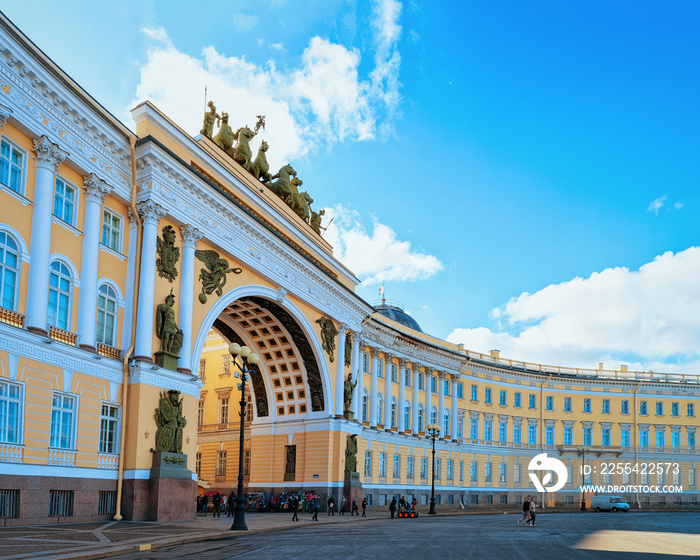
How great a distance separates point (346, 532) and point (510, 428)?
50553 mm

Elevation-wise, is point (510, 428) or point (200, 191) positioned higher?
point (200, 191)

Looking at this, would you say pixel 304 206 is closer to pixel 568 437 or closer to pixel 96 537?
pixel 96 537

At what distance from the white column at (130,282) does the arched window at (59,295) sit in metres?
3.02

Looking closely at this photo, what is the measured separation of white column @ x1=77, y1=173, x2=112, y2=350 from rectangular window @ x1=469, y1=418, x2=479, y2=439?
51.0 metres

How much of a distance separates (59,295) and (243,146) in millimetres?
16091

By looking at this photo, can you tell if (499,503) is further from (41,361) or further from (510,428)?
(41,361)

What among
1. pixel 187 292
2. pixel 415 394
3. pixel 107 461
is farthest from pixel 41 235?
pixel 415 394

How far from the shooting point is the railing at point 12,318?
20797 mm

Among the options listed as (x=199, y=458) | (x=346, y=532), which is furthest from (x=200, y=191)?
(x=199, y=458)

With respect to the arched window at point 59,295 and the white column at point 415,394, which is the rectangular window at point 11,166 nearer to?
the arched window at point 59,295

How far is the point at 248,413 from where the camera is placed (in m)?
48.5

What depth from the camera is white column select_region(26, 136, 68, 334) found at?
21.9 metres

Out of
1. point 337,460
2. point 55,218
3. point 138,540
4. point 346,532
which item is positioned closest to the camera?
point 138,540

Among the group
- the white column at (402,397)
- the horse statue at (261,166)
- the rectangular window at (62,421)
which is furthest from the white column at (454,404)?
the rectangular window at (62,421)
